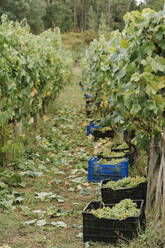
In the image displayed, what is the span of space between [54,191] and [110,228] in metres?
1.80

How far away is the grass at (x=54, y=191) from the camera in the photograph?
321 cm

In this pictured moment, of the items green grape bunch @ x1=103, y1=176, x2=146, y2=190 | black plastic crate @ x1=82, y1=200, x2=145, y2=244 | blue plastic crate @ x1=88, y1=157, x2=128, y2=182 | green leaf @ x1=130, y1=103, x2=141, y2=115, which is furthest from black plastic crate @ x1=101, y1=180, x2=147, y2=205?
green leaf @ x1=130, y1=103, x2=141, y2=115

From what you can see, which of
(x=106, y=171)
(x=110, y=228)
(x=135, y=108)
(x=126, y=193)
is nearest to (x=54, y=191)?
(x=106, y=171)

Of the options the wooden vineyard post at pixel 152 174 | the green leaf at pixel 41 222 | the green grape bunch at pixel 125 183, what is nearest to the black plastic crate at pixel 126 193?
the green grape bunch at pixel 125 183

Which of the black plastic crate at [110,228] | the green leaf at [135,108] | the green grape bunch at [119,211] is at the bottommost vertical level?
the black plastic crate at [110,228]

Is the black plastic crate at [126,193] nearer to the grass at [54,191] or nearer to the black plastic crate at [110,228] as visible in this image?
the grass at [54,191]

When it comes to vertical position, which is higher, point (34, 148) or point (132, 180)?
point (132, 180)

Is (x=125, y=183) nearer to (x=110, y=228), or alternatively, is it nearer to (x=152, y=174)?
(x=152, y=174)

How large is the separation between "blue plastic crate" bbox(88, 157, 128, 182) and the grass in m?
0.15

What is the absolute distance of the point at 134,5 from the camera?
174 ft

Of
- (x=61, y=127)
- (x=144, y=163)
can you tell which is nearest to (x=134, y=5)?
(x=61, y=127)

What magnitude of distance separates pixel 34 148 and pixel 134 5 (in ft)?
167

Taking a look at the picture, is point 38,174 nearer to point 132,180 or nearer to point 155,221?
point 132,180

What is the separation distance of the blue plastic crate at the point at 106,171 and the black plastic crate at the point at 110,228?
1579 mm
